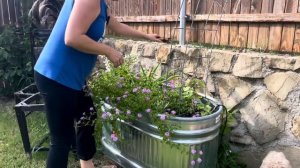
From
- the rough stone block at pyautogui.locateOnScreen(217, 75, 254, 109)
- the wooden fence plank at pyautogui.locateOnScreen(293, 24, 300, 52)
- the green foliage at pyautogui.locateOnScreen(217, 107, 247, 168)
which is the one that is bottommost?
the green foliage at pyautogui.locateOnScreen(217, 107, 247, 168)

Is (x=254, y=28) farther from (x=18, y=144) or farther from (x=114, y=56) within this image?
(x=18, y=144)

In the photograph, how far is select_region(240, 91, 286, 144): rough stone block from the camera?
246 cm

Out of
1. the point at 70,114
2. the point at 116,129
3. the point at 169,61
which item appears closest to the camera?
the point at 70,114

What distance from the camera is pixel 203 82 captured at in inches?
106

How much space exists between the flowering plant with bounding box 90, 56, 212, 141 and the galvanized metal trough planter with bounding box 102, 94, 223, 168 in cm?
7

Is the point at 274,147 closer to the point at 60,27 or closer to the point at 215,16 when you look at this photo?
the point at 215,16

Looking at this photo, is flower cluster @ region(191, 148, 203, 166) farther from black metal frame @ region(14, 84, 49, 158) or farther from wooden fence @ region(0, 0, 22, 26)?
wooden fence @ region(0, 0, 22, 26)

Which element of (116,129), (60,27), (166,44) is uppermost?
(60,27)

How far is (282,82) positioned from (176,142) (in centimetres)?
93

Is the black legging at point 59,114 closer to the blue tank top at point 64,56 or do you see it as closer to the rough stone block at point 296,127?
the blue tank top at point 64,56

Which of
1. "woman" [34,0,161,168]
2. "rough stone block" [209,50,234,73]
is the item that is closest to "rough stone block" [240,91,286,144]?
"rough stone block" [209,50,234,73]

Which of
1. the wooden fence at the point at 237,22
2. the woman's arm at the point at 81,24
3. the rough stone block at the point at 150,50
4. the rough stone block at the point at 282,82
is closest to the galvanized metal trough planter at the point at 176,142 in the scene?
the rough stone block at the point at 282,82

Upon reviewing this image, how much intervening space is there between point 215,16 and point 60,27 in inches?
57.8

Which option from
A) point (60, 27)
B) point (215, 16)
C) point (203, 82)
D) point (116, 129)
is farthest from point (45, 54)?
point (215, 16)
